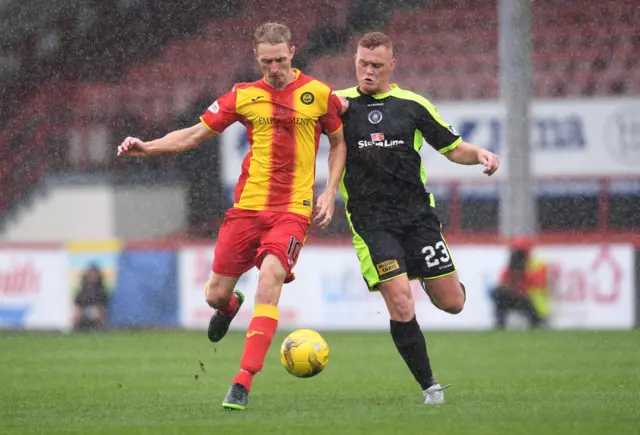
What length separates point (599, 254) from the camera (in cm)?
1345

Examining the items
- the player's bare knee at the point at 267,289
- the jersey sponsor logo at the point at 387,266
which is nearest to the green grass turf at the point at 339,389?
the player's bare knee at the point at 267,289

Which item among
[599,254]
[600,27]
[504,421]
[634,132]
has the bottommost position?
[504,421]

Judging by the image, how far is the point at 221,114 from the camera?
6492 millimetres

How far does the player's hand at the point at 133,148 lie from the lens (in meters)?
6.29

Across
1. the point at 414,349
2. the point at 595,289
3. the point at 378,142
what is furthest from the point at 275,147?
the point at 595,289

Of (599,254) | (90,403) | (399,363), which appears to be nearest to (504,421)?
(90,403)

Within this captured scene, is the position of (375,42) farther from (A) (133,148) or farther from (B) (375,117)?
(A) (133,148)

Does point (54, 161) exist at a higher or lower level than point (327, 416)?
higher

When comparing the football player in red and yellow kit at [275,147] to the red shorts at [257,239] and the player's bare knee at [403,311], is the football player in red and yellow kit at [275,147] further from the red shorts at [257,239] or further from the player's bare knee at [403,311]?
the player's bare knee at [403,311]

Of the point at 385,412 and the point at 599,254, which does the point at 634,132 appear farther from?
the point at 385,412

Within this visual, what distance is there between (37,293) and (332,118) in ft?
28.8

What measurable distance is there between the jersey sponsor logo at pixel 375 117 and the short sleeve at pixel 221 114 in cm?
71

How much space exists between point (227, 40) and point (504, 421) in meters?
13.5

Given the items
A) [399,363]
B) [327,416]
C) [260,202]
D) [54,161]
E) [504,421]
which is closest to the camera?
[504,421]
